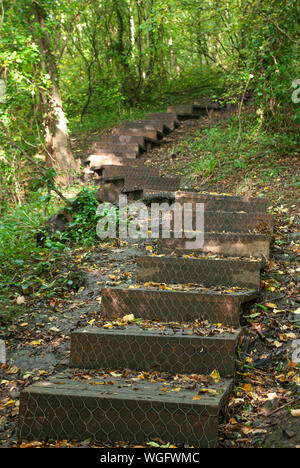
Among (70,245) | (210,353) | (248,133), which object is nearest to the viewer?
(210,353)

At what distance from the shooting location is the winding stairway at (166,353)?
8.42ft

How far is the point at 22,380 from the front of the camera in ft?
11.0

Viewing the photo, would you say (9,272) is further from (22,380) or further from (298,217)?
(298,217)

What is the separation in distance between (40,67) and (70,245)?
3.86 meters

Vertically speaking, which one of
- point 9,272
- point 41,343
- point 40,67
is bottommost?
point 41,343

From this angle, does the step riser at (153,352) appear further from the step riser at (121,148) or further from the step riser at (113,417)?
the step riser at (121,148)

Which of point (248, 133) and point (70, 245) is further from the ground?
point (248, 133)

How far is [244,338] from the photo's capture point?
3354mm

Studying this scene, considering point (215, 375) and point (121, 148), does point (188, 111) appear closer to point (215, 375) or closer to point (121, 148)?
point (121, 148)

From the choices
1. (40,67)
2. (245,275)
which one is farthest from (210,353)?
(40,67)

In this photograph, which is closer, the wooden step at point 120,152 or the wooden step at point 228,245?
the wooden step at point 228,245

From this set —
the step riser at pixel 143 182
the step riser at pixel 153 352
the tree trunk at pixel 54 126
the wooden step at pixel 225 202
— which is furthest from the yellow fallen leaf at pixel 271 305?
the tree trunk at pixel 54 126

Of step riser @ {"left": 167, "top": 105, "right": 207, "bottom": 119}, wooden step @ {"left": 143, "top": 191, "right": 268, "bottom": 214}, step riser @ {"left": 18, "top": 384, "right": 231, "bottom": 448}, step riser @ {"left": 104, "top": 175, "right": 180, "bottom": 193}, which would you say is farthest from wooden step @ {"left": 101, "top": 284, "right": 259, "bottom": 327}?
step riser @ {"left": 167, "top": 105, "right": 207, "bottom": 119}

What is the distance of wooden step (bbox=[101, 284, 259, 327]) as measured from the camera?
11.3 ft
